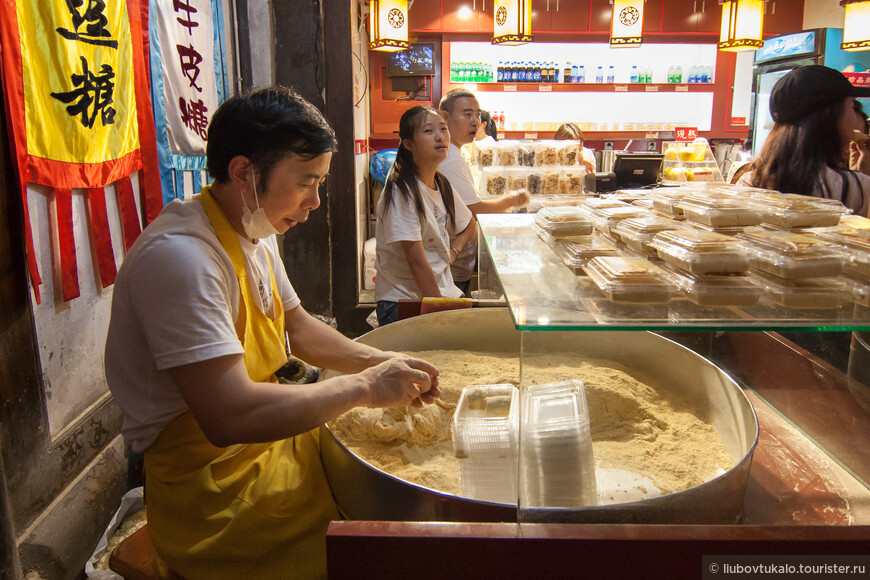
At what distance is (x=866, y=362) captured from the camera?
1.43m

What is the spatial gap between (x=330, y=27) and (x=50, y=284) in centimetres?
292

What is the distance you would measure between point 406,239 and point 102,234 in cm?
125

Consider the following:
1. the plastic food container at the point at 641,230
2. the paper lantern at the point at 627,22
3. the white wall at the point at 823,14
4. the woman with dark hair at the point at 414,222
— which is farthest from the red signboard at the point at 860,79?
the plastic food container at the point at 641,230

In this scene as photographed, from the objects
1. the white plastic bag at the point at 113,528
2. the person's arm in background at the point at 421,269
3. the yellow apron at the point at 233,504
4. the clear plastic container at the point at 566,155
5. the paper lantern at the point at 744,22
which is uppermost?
the paper lantern at the point at 744,22

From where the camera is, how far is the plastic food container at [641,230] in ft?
4.54

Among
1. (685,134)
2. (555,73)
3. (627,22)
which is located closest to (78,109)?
(627,22)

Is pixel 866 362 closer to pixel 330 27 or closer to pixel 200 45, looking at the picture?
pixel 200 45

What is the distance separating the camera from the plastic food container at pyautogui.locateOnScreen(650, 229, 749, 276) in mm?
1072

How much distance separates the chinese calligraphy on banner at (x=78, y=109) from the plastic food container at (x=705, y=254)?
168 centimetres

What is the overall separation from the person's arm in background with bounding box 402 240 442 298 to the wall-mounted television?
17.9ft

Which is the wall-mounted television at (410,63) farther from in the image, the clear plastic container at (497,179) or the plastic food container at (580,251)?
the plastic food container at (580,251)

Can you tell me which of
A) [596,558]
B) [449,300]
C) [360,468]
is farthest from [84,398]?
[596,558]

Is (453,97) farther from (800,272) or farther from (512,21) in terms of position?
(800,272)

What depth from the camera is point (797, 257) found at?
3.51ft
